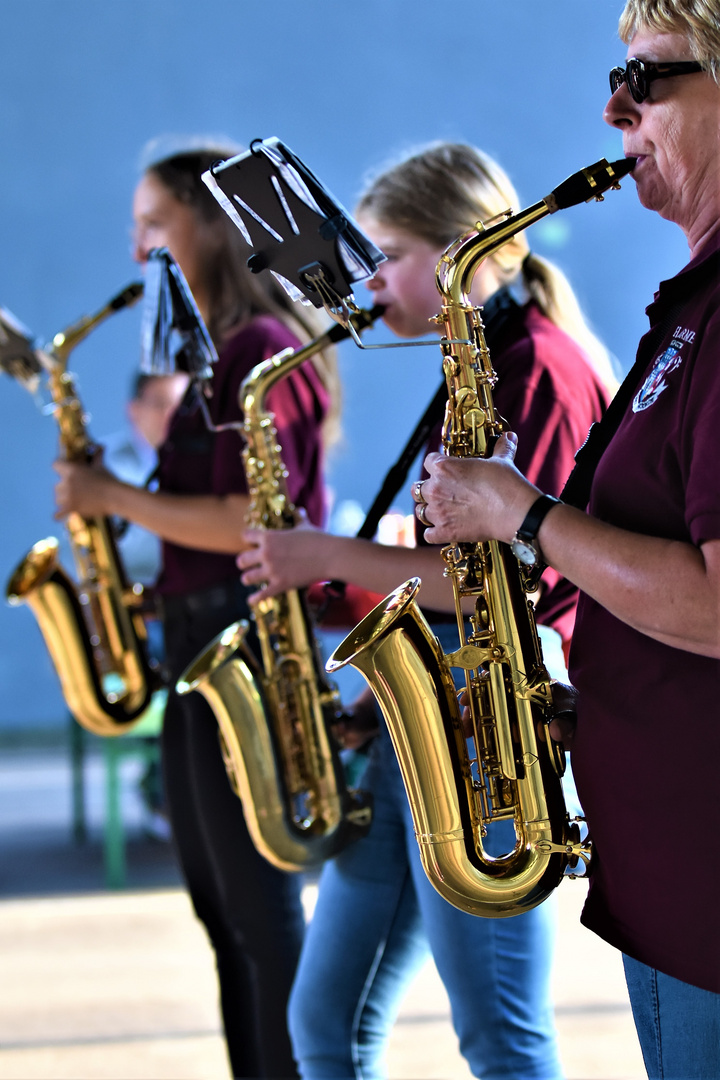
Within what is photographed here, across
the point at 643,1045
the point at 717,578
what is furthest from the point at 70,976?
the point at 717,578

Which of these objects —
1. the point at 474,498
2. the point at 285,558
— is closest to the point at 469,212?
the point at 285,558

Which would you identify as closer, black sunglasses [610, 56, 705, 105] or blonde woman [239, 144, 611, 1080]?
black sunglasses [610, 56, 705, 105]

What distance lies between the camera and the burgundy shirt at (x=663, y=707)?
3.82 ft

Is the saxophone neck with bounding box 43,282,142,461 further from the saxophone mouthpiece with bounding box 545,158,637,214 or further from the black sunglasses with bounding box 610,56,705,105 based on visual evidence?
the black sunglasses with bounding box 610,56,705,105

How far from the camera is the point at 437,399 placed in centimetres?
188

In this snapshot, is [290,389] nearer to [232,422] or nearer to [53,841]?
[232,422]

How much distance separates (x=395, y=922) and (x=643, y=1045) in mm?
706

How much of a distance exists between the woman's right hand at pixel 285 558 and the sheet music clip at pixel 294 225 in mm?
563

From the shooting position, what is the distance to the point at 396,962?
75.5 inches

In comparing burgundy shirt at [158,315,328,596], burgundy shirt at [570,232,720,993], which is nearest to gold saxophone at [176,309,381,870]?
burgundy shirt at [158,315,328,596]

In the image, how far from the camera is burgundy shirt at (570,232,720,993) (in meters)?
1.17

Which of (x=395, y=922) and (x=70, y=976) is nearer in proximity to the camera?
(x=395, y=922)

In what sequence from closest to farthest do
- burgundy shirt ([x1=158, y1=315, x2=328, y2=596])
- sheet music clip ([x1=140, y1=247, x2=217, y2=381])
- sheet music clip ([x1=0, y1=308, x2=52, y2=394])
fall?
sheet music clip ([x1=140, y1=247, x2=217, y2=381]) → burgundy shirt ([x1=158, y1=315, x2=328, y2=596]) → sheet music clip ([x1=0, y1=308, x2=52, y2=394])

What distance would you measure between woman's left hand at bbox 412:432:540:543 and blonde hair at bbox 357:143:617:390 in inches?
23.5
